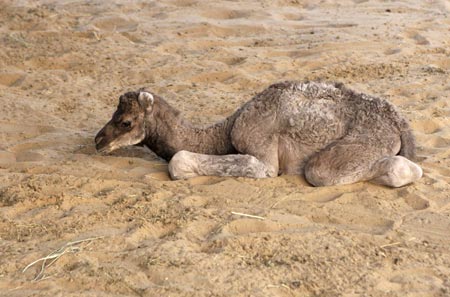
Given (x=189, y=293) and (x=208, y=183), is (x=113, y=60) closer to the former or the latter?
(x=208, y=183)

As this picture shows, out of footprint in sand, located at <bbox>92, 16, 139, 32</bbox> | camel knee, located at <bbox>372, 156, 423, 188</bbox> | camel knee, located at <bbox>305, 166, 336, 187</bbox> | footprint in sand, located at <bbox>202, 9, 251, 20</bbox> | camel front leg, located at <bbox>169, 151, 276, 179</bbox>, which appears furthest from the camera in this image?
footprint in sand, located at <bbox>202, 9, 251, 20</bbox>

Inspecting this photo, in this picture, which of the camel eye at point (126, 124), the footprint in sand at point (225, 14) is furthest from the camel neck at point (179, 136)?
the footprint in sand at point (225, 14)

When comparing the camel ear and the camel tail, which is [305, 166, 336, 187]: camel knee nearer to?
the camel tail

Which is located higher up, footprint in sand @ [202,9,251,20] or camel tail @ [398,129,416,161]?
camel tail @ [398,129,416,161]

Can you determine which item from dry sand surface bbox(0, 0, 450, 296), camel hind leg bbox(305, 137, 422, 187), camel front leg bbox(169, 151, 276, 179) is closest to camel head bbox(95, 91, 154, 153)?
dry sand surface bbox(0, 0, 450, 296)

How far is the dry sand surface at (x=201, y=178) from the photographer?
17.9ft

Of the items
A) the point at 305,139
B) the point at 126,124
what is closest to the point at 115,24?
the point at 126,124

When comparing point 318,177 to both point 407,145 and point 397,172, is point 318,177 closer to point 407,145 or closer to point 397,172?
point 397,172

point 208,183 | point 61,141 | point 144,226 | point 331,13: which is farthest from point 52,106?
point 331,13

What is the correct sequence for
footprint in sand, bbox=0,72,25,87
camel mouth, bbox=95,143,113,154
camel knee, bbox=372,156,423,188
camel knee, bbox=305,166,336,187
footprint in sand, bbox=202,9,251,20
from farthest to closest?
1. footprint in sand, bbox=202,9,251,20
2. footprint in sand, bbox=0,72,25,87
3. camel mouth, bbox=95,143,113,154
4. camel knee, bbox=305,166,336,187
5. camel knee, bbox=372,156,423,188

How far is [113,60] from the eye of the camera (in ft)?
38.0

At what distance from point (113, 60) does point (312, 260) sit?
6715 millimetres

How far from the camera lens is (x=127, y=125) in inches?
310

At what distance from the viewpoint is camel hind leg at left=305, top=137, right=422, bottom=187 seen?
7047 millimetres
